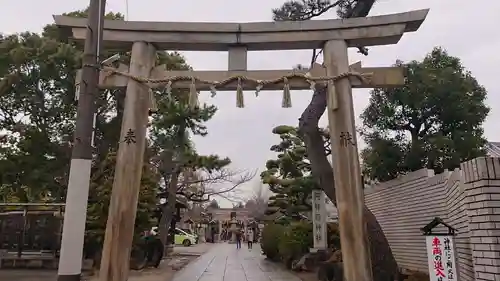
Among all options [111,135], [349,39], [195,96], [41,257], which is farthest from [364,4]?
[41,257]

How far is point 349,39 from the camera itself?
740cm

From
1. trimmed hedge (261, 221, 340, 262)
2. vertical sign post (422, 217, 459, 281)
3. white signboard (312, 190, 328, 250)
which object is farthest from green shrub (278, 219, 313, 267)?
vertical sign post (422, 217, 459, 281)

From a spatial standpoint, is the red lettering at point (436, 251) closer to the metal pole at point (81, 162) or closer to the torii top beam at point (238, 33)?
the torii top beam at point (238, 33)

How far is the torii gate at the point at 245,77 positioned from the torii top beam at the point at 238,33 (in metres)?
0.02

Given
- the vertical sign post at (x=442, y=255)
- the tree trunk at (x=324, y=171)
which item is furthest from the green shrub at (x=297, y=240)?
the vertical sign post at (x=442, y=255)

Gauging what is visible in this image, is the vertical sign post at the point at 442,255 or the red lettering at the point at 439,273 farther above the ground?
the vertical sign post at the point at 442,255

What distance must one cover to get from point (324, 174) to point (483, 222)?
242 inches

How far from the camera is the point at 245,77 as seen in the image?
23.7ft

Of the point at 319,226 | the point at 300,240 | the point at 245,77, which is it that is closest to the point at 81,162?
the point at 245,77

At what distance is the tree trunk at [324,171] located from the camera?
1025 cm

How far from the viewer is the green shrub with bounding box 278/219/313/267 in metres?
15.8

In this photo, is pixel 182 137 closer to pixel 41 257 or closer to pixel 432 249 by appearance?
pixel 41 257

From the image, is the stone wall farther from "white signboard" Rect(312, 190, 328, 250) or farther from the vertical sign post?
"white signboard" Rect(312, 190, 328, 250)

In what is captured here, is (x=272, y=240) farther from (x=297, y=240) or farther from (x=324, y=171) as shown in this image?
(x=324, y=171)
